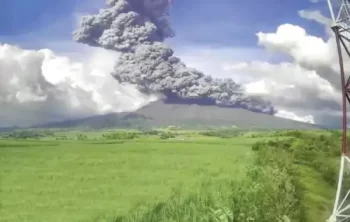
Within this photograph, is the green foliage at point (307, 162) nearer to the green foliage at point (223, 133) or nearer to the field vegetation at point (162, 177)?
the field vegetation at point (162, 177)

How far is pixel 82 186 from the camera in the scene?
27.1 feet

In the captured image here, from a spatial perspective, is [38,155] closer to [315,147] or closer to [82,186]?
[82,186]

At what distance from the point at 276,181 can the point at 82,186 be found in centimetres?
318

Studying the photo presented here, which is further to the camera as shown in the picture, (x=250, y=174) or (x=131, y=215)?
(x=250, y=174)

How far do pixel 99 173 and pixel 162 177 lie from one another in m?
1.01

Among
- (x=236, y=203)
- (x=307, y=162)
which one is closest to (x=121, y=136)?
(x=307, y=162)

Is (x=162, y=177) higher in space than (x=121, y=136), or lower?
lower

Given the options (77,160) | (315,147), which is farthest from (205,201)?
(315,147)

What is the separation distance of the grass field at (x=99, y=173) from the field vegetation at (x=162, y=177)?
0.02 m

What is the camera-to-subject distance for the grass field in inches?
274

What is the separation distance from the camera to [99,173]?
9.08m

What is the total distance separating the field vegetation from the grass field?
0.02 metres

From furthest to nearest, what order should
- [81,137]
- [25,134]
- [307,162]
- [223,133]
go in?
[223,133]
[307,162]
[81,137]
[25,134]

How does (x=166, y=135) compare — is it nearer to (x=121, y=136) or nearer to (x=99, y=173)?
(x=121, y=136)
